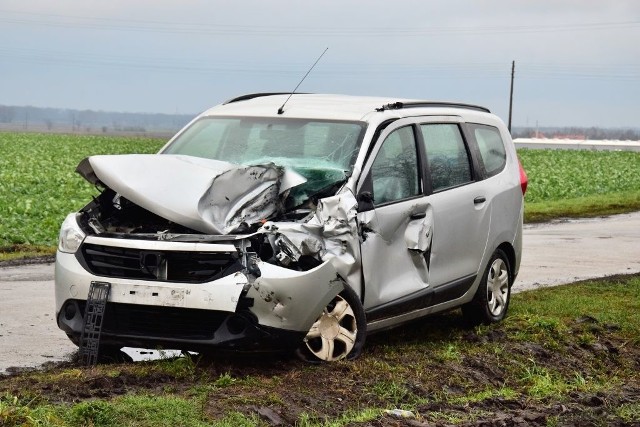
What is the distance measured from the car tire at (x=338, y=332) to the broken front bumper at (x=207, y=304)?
0.15m

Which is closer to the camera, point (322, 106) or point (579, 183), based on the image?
point (322, 106)

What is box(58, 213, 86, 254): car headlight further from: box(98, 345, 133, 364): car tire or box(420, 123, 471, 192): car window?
box(420, 123, 471, 192): car window

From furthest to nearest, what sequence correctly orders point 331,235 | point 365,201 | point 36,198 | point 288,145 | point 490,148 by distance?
point 36,198
point 490,148
point 288,145
point 365,201
point 331,235

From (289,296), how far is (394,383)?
84cm

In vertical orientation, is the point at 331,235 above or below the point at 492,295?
above

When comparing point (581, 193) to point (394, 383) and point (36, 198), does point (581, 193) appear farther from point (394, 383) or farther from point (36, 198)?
point (394, 383)

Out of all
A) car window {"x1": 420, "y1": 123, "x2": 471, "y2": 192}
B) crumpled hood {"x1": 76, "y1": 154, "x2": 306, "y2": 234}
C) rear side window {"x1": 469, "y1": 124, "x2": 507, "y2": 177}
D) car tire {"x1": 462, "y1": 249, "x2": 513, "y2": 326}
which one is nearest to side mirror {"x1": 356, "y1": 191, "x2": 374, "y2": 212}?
crumpled hood {"x1": 76, "y1": 154, "x2": 306, "y2": 234}

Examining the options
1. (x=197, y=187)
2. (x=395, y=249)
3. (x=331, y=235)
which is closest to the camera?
(x=197, y=187)

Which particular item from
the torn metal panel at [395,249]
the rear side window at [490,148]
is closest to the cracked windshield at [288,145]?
the torn metal panel at [395,249]

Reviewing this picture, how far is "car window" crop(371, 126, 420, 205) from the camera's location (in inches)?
361

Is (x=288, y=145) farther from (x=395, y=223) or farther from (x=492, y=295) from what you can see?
(x=492, y=295)

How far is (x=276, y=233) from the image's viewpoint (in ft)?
26.5

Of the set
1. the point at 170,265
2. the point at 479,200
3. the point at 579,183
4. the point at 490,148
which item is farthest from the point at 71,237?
the point at 579,183

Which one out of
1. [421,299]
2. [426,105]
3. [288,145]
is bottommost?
[421,299]
